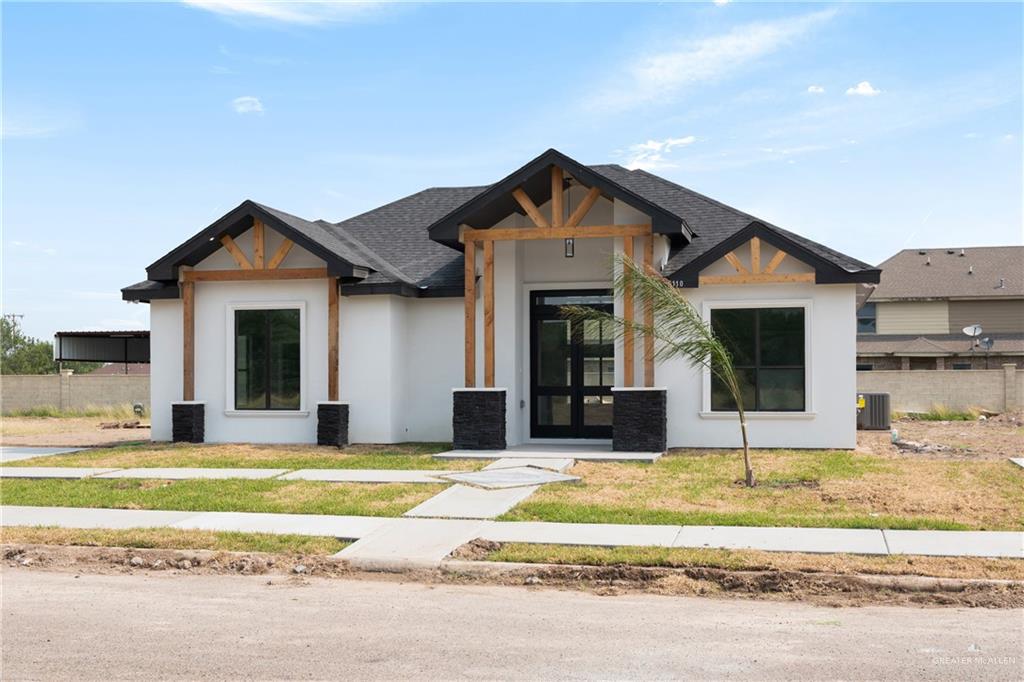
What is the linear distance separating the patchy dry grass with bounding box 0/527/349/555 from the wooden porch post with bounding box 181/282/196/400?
367 inches

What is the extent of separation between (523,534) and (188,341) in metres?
11.7

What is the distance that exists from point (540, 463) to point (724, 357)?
11.4 feet

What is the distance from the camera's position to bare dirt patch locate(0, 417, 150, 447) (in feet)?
69.5

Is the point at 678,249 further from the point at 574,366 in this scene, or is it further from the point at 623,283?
the point at 623,283

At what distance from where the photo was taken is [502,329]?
18.8m

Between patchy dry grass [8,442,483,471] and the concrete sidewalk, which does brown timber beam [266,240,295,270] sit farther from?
the concrete sidewalk

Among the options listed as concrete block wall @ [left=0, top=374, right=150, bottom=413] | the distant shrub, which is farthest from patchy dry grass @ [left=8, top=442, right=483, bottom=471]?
concrete block wall @ [left=0, top=374, right=150, bottom=413]

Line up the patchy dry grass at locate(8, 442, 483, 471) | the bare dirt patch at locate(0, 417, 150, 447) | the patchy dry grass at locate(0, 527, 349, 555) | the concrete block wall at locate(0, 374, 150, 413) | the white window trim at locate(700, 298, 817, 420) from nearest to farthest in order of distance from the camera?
the patchy dry grass at locate(0, 527, 349, 555), the patchy dry grass at locate(8, 442, 483, 471), the white window trim at locate(700, 298, 817, 420), the bare dirt patch at locate(0, 417, 150, 447), the concrete block wall at locate(0, 374, 150, 413)

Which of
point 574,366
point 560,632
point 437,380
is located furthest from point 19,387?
point 560,632

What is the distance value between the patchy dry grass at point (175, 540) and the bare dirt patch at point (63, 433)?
1085 cm

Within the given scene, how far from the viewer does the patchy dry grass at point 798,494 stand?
34.3 feet

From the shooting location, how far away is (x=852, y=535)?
9.55m

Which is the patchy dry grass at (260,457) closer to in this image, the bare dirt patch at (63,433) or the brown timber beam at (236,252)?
the bare dirt patch at (63,433)

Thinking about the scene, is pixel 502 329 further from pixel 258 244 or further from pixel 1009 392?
pixel 1009 392
